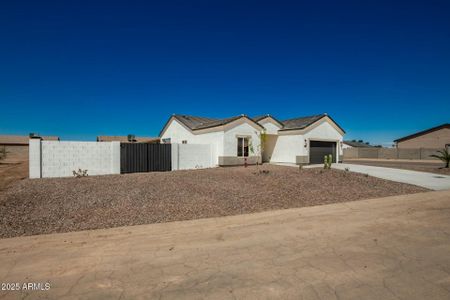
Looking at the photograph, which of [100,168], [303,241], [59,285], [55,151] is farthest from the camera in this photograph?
[100,168]

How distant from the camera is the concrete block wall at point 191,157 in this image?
16891mm

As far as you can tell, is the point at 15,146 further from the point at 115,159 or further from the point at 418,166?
the point at 418,166

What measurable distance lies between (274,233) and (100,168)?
38.7 ft

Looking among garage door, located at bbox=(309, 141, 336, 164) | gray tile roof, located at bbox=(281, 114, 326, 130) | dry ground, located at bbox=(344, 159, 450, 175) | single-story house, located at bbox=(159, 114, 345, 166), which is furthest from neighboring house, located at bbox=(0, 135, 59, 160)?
dry ground, located at bbox=(344, 159, 450, 175)

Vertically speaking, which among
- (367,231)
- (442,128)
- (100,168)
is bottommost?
(367,231)

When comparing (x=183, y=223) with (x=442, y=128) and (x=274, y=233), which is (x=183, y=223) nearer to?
(x=274, y=233)

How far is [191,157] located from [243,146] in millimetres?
4451

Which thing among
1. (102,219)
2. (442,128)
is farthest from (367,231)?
(442,128)

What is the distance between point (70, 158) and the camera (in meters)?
13.2

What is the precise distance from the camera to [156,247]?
15.7ft

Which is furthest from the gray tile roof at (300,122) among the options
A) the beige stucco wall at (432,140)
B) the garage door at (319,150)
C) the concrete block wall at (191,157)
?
Result: the beige stucco wall at (432,140)

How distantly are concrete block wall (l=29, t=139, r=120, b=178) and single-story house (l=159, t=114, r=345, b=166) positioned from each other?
7.60 metres

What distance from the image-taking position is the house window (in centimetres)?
1961

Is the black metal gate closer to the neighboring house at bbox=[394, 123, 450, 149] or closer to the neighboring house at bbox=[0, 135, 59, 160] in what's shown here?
the neighboring house at bbox=[0, 135, 59, 160]
